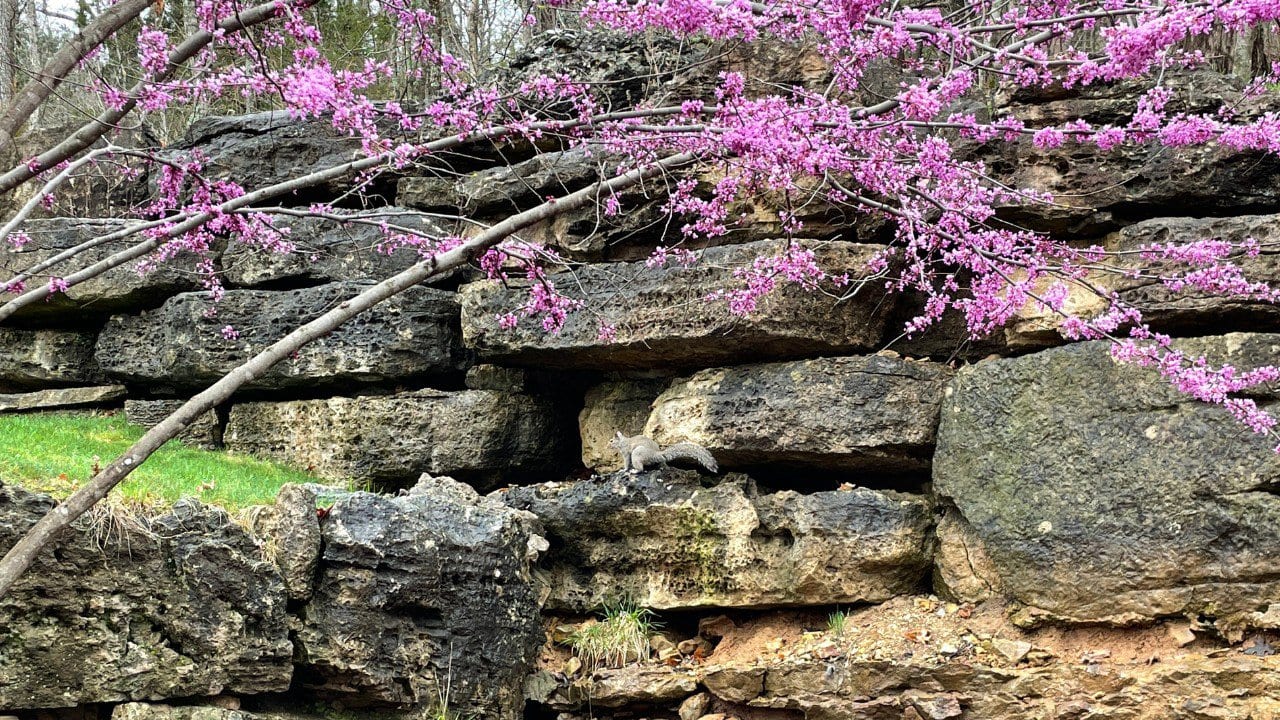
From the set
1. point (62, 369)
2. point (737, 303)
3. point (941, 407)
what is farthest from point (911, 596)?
point (62, 369)

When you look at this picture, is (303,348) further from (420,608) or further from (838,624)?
(838,624)

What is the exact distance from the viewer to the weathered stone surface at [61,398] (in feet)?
35.8

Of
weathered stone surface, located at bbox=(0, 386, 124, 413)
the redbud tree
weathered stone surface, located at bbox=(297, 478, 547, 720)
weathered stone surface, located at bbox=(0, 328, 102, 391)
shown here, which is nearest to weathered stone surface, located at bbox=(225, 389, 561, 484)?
the redbud tree

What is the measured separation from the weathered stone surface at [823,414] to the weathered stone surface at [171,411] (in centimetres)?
504

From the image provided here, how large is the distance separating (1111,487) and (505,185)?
591 centimetres

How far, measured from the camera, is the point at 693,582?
8172mm

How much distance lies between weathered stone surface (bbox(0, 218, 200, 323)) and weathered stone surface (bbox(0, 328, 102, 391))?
0.89ft

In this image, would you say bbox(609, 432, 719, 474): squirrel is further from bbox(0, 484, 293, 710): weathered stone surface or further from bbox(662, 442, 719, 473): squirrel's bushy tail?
bbox(0, 484, 293, 710): weathered stone surface

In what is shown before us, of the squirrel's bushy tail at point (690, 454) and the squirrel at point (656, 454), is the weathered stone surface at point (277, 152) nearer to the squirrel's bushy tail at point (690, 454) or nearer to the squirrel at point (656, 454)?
the squirrel at point (656, 454)

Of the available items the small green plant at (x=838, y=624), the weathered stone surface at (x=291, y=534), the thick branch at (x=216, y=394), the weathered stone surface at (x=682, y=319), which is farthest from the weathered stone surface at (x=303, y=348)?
the small green plant at (x=838, y=624)

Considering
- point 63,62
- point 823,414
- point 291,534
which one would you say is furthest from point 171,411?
point 823,414

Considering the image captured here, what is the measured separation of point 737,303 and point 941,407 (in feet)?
5.84

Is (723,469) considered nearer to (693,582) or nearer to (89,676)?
(693,582)

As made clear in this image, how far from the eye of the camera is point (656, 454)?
822 cm
